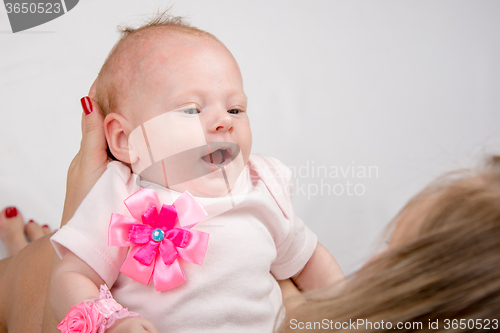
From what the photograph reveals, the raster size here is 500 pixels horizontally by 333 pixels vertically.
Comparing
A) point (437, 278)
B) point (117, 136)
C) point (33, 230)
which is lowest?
point (33, 230)

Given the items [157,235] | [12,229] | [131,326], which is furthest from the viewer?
[12,229]

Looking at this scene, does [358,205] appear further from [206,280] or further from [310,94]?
[206,280]

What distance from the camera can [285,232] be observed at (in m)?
0.96

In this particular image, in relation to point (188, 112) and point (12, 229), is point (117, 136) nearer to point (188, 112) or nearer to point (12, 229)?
point (188, 112)

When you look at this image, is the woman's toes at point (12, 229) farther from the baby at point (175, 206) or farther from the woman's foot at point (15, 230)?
the baby at point (175, 206)

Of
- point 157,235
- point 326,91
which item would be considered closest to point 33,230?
point 157,235

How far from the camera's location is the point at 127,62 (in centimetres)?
87

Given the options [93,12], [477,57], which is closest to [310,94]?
[477,57]

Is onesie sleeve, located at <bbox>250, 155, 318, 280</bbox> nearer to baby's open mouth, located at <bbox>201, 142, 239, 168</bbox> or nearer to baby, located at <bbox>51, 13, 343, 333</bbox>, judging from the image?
baby, located at <bbox>51, 13, 343, 333</bbox>

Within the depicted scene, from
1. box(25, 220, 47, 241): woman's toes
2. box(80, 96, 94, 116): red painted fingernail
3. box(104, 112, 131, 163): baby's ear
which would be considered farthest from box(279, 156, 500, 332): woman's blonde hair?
box(25, 220, 47, 241): woman's toes

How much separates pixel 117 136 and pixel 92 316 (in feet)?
1.37

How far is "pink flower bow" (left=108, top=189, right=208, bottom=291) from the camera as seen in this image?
75cm

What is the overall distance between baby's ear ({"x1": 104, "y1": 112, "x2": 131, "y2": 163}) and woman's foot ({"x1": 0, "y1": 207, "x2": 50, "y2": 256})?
71cm

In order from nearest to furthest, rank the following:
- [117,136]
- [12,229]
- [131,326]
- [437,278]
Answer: [437,278] → [131,326] → [117,136] → [12,229]
